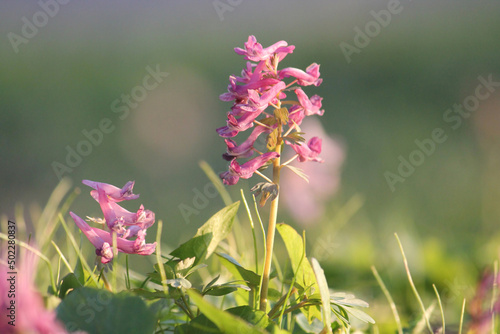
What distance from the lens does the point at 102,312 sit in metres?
0.68

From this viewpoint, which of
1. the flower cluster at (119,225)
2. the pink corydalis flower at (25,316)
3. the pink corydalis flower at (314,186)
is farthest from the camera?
the pink corydalis flower at (314,186)

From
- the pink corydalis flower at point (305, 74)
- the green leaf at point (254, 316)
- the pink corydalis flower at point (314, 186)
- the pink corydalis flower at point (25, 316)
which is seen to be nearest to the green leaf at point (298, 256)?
the green leaf at point (254, 316)

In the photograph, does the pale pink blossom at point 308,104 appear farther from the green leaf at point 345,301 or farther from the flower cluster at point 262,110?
the green leaf at point 345,301

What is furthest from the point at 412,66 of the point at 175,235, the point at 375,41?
the point at 175,235

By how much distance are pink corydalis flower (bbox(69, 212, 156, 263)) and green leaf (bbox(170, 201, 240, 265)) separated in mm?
58

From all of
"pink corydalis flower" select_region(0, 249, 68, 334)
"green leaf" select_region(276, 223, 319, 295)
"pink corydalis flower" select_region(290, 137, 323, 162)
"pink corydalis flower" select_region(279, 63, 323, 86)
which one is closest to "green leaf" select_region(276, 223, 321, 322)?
"green leaf" select_region(276, 223, 319, 295)

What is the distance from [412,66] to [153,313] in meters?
3.42

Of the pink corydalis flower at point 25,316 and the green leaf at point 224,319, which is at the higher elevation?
the pink corydalis flower at point 25,316

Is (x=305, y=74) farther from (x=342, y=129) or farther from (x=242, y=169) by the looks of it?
(x=342, y=129)

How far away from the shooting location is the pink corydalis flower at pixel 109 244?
76 centimetres

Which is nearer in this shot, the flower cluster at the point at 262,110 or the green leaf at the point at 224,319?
the green leaf at the point at 224,319

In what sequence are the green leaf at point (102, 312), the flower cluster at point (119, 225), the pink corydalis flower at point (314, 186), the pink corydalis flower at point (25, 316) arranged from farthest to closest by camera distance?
the pink corydalis flower at point (314, 186) < the flower cluster at point (119, 225) < the green leaf at point (102, 312) < the pink corydalis flower at point (25, 316)

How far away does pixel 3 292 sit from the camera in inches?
21.7

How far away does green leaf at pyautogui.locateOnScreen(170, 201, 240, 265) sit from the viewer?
83 cm
